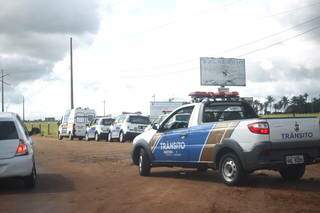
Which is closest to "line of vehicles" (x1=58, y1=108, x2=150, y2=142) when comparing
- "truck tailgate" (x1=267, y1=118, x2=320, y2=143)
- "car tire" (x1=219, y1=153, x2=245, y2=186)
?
"car tire" (x1=219, y1=153, x2=245, y2=186)

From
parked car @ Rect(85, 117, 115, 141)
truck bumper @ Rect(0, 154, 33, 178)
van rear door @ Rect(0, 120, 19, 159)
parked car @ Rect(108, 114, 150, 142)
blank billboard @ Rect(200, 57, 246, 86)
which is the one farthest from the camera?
blank billboard @ Rect(200, 57, 246, 86)

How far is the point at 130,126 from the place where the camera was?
108 feet

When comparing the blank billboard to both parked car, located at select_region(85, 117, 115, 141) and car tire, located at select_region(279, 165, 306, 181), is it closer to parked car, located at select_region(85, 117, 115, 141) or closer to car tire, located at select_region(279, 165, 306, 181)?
parked car, located at select_region(85, 117, 115, 141)

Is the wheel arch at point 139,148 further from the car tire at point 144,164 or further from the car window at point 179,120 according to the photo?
the car window at point 179,120

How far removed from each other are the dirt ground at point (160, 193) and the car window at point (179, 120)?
1219 mm

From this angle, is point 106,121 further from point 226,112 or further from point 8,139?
point 8,139

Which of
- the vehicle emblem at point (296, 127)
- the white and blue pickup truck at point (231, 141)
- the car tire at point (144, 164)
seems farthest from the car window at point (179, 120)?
the vehicle emblem at point (296, 127)

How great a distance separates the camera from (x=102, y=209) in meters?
8.93

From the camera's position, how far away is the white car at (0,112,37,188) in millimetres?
11281

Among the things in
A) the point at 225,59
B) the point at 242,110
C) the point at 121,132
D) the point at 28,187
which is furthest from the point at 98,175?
the point at 225,59

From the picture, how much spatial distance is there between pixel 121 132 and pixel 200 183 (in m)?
22.0

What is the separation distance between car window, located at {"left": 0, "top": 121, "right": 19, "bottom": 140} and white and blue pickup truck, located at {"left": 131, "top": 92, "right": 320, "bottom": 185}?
3.37 metres

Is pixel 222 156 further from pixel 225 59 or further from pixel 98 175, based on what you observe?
pixel 225 59

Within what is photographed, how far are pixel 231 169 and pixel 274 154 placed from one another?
0.94 meters
